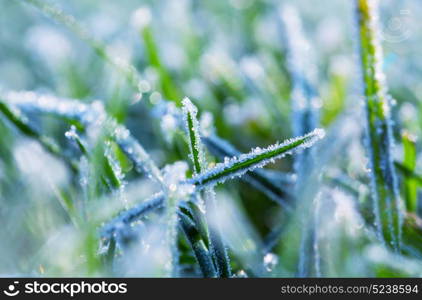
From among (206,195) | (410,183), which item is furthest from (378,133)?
(206,195)

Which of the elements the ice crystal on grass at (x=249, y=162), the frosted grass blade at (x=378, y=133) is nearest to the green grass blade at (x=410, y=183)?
the frosted grass blade at (x=378, y=133)

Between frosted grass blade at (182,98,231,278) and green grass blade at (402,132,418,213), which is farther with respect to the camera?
green grass blade at (402,132,418,213)

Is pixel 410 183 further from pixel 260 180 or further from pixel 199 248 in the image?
pixel 199 248

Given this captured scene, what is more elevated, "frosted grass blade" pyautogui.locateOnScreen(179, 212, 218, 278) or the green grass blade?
the green grass blade

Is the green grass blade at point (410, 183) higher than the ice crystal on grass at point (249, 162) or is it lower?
higher

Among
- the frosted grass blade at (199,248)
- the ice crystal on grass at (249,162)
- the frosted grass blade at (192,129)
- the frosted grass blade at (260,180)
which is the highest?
the frosted grass blade at (260,180)

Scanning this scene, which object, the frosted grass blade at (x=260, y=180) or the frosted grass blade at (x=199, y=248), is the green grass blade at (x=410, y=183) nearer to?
the frosted grass blade at (x=260, y=180)

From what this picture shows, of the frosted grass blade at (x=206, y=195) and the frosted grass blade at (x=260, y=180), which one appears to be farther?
the frosted grass blade at (x=260, y=180)

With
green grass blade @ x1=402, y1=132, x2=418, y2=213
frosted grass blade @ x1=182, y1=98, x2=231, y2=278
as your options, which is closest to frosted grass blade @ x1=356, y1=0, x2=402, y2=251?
green grass blade @ x1=402, y1=132, x2=418, y2=213

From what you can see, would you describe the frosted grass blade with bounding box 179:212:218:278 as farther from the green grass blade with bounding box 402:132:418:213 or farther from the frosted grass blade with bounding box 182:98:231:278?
the green grass blade with bounding box 402:132:418:213
